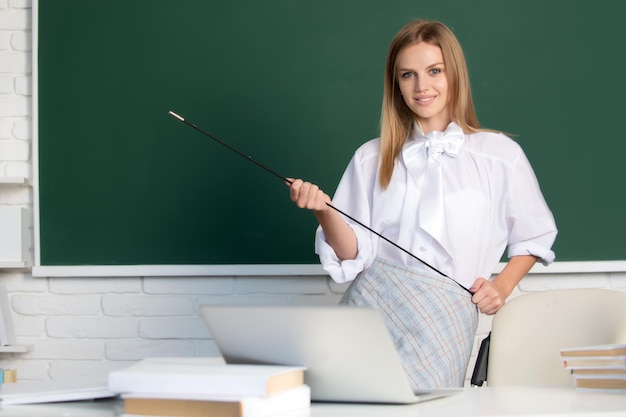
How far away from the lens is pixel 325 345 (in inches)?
43.3

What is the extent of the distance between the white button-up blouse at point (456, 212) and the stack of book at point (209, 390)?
3.29 feet

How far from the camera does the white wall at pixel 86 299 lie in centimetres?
283

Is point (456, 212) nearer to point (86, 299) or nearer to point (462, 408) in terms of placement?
point (462, 408)

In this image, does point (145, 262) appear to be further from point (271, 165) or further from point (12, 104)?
point (12, 104)

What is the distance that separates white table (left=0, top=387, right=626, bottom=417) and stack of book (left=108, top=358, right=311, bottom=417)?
0.12ft

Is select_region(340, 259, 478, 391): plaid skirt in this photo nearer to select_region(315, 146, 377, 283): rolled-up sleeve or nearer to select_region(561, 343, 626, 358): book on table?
select_region(315, 146, 377, 283): rolled-up sleeve

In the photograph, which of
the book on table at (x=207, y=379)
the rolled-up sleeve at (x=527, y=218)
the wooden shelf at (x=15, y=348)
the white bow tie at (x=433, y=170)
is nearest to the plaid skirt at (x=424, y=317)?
the white bow tie at (x=433, y=170)

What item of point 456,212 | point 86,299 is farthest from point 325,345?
point 86,299

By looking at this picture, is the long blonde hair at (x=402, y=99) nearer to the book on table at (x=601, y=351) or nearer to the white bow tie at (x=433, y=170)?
the white bow tie at (x=433, y=170)

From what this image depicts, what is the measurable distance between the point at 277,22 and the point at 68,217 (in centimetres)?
95

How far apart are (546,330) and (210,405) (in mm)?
1103

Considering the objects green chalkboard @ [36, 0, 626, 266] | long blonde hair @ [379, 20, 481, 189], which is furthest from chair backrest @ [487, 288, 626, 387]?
green chalkboard @ [36, 0, 626, 266]

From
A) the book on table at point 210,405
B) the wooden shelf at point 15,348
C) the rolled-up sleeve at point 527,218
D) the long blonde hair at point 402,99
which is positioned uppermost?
the long blonde hair at point 402,99

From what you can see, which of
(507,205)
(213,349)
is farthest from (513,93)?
(213,349)
